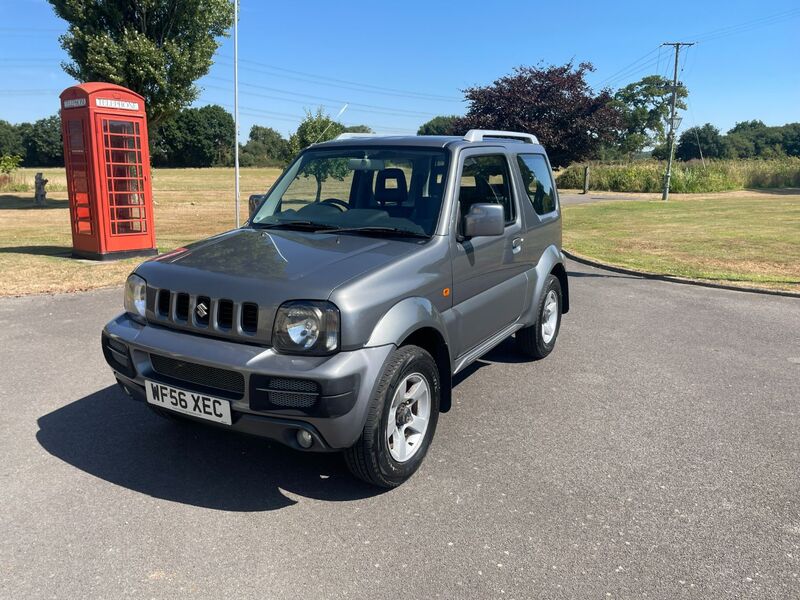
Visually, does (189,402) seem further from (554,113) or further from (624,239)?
(554,113)

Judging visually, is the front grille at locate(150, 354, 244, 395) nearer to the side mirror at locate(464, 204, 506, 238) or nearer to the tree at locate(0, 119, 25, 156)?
the side mirror at locate(464, 204, 506, 238)

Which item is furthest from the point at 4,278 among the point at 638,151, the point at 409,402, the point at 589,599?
the point at 638,151

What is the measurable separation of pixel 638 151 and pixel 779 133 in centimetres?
3570

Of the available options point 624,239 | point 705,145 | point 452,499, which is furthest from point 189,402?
point 705,145

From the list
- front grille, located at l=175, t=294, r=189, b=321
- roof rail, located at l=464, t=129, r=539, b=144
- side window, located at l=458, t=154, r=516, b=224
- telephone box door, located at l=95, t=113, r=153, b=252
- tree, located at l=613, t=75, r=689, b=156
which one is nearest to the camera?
front grille, located at l=175, t=294, r=189, b=321

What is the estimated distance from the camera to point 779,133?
100938mm

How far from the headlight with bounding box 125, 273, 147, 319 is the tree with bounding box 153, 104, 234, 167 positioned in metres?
98.6

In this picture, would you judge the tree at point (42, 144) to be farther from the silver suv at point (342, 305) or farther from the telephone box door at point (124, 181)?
the silver suv at point (342, 305)

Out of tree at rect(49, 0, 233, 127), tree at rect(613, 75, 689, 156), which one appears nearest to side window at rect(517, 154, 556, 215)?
tree at rect(49, 0, 233, 127)

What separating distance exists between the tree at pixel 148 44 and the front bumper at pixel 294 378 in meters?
19.5

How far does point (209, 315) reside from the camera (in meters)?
3.26

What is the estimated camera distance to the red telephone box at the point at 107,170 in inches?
413

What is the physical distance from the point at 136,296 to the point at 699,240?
14.0 meters

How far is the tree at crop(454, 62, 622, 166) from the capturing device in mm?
33594
